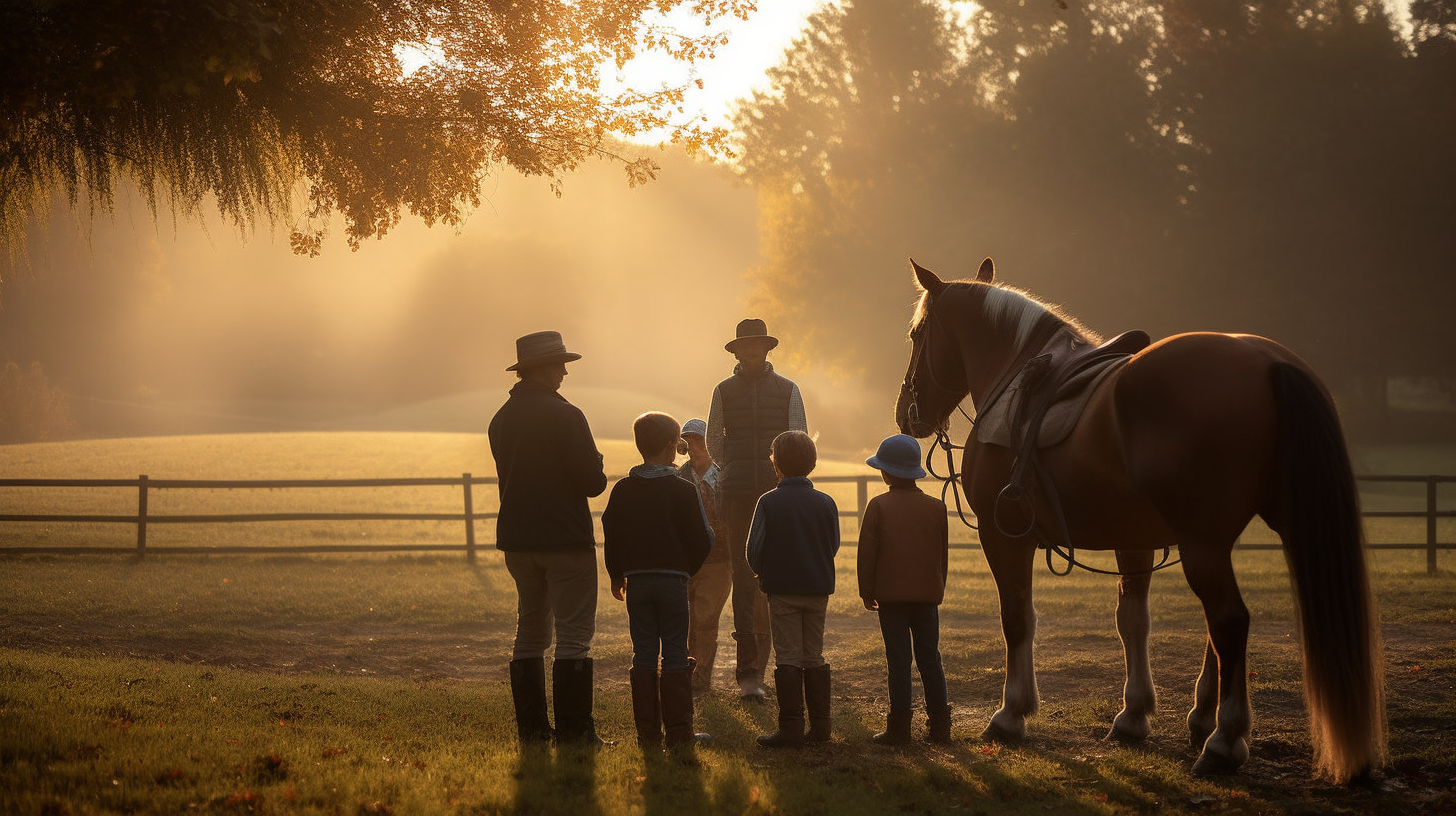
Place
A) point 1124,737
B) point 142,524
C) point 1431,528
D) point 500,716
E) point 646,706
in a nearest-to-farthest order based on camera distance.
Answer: point 646,706 < point 1124,737 < point 500,716 < point 1431,528 < point 142,524

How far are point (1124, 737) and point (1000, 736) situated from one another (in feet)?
2.21

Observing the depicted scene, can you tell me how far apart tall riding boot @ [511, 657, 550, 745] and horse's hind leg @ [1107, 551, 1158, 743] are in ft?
10.1

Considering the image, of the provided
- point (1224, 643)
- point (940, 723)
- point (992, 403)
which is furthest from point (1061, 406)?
point (940, 723)

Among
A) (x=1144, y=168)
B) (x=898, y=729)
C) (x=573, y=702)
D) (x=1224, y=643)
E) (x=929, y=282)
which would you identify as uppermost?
(x=1144, y=168)

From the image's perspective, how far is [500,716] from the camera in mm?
6680

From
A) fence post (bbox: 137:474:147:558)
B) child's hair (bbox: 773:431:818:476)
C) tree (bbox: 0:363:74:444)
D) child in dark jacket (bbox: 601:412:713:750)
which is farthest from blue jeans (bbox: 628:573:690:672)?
tree (bbox: 0:363:74:444)

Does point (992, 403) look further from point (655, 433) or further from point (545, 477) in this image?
point (545, 477)

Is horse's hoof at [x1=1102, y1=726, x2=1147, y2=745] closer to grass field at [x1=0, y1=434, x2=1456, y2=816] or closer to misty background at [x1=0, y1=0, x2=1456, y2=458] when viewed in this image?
grass field at [x1=0, y1=434, x2=1456, y2=816]

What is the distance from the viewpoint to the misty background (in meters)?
27.1

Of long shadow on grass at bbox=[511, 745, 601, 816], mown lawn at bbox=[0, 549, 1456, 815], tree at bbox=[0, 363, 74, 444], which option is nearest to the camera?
long shadow on grass at bbox=[511, 745, 601, 816]

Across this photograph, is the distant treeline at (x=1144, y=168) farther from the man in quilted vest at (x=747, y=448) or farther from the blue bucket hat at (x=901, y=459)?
the blue bucket hat at (x=901, y=459)

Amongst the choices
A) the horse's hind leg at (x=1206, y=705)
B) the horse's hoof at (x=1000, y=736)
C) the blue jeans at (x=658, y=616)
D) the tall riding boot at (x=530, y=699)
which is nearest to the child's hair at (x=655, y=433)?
the blue jeans at (x=658, y=616)

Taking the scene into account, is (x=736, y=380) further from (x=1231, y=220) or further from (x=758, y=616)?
(x=1231, y=220)

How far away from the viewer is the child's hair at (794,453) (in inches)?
233
